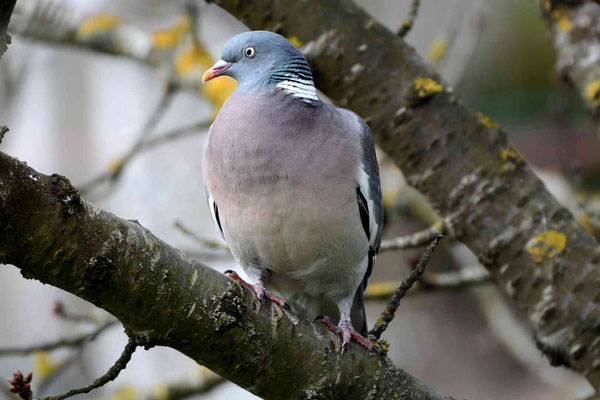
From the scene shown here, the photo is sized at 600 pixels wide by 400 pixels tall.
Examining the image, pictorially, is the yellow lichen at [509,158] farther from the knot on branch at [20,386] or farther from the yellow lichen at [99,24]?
the yellow lichen at [99,24]

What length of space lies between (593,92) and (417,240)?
0.88 metres

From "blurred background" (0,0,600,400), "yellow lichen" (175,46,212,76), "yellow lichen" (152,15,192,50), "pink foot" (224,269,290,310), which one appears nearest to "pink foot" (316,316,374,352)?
"pink foot" (224,269,290,310)

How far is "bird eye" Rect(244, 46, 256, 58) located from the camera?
7.98ft

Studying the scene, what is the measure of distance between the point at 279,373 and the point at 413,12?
1.45m

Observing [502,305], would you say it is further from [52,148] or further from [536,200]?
[52,148]

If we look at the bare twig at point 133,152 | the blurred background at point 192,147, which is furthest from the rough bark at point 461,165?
the bare twig at point 133,152

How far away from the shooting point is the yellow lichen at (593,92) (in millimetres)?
2740

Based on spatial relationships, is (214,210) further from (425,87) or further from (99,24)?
(99,24)

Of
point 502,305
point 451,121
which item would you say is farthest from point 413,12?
point 502,305

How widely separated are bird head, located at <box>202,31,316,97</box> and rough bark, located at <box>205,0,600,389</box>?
0.34ft

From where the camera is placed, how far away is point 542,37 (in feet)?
24.7

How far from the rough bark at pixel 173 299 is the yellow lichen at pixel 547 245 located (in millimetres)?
691

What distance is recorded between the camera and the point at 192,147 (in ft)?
25.1

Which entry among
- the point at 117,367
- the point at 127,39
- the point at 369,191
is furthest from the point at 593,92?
the point at 127,39
